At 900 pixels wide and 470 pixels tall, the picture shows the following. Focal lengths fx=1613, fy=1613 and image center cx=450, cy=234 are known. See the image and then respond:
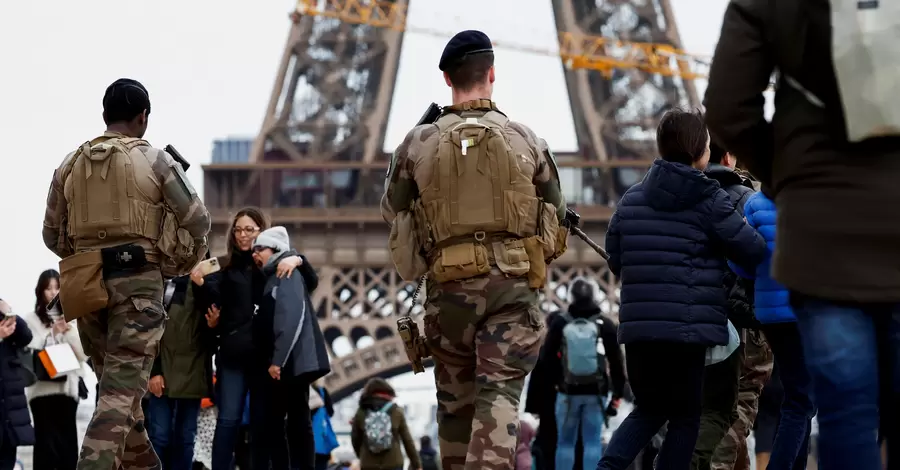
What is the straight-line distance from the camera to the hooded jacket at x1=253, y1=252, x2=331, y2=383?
9453mm

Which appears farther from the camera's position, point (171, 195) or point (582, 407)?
point (582, 407)

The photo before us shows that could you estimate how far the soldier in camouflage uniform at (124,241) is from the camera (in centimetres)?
730

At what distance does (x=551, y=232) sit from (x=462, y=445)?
0.95 meters

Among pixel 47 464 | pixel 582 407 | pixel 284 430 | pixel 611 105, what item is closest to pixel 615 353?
pixel 582 407

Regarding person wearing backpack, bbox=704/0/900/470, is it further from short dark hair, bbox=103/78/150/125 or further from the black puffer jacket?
the black puffer jacket

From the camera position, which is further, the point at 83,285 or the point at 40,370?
the point at 40,370

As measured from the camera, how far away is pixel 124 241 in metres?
7.54

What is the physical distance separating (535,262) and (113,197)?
217 cm

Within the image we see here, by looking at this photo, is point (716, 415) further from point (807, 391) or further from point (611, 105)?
point (611, 105)

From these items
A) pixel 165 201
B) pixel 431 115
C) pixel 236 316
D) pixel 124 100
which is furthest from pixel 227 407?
pixel 431 115

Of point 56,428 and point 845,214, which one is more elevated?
point 845,214

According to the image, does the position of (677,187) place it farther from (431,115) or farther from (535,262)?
(431,115)

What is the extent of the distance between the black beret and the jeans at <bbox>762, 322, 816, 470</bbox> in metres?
1.79

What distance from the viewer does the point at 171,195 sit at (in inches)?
300
